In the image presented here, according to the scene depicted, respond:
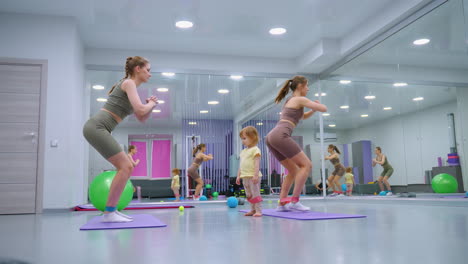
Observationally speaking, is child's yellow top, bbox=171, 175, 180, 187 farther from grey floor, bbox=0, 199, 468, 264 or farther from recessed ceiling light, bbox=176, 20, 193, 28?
grey floor, bbox=0, 199, 468, 264

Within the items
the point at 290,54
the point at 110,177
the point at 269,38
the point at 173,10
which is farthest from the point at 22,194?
the point at 290,54

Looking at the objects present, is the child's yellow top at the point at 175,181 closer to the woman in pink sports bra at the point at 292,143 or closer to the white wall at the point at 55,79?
the white wall at the point at 55,79

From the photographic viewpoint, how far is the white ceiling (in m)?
6.44

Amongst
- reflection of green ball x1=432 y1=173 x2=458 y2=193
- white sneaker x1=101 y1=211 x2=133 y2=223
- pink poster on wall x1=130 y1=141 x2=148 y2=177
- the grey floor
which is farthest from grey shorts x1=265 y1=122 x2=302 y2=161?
pink poster on wall x1=130 y1=141 x2=148 y2=177

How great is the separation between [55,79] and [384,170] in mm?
6239

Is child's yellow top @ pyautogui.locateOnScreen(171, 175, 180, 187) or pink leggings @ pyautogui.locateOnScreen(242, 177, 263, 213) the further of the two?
child's yellow top @ pyautogui.locateOnScreen(171, 175, 180, 187)

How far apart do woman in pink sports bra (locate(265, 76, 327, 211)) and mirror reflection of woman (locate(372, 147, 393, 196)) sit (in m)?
3.57

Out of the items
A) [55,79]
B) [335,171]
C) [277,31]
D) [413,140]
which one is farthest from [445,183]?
[55,79]

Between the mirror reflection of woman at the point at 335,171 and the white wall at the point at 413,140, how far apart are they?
1269 mm

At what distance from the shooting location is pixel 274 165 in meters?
9.85

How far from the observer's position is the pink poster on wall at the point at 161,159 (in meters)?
8.70

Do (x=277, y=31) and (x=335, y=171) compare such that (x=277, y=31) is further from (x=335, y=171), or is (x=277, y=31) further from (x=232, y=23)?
(x=335, y=171)

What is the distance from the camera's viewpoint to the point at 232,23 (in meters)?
7.23

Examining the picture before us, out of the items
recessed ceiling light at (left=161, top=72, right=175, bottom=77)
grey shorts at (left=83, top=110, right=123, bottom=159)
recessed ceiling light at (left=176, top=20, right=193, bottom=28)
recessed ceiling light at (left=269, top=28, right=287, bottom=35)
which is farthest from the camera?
recessed ceiling light at (left=161, top=72, right=175, bottom=77)
